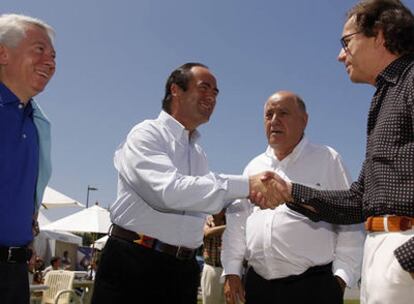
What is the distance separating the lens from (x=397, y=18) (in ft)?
8.97

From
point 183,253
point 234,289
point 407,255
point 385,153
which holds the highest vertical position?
point 385,153

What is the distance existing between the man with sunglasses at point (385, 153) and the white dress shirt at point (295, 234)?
871 millimetres

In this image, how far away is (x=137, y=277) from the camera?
3385 millimetres

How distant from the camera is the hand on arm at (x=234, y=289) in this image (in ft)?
13.8

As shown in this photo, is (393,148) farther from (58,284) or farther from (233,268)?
(58,284)

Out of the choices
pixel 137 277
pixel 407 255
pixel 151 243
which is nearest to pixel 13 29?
pixel 151 243

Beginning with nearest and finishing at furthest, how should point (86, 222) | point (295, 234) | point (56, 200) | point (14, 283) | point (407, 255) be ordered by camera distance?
1. point (407, 255)
2. point (14, 283)
3. point (295, 234)
4. point (56, 200)
5. point (86, 222)

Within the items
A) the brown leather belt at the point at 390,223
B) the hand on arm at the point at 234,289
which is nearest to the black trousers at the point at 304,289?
the hand on arm at the point at 234,289

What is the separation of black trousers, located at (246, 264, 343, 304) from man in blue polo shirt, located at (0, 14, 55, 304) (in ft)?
5.83

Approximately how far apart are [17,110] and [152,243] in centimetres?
122

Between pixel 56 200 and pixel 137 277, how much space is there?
11.4 metres

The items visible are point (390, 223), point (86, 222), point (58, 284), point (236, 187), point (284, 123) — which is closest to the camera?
point (390, 223)

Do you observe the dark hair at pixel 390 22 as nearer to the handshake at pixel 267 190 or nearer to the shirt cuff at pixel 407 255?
the shirt cuff at pixel 407 255

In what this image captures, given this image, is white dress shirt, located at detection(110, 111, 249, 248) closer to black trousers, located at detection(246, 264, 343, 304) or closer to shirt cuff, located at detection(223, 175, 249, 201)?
shirt cuff, located at detection(223, 175, 249, 201)
